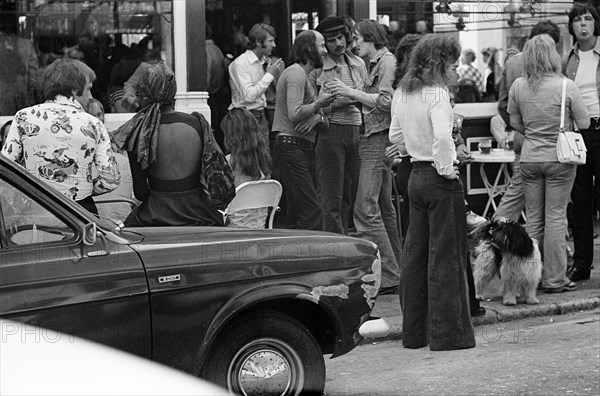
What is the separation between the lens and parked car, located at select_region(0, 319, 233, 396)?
2635 millimetres

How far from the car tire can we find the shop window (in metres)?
5.16

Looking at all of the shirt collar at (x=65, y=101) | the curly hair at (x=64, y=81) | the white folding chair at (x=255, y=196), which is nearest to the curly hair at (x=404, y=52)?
the white folding chair at (x=255, y=196)

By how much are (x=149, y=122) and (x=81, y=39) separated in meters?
4.00

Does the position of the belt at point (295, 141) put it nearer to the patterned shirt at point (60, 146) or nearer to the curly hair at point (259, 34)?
the curly hair at point (259, 34)

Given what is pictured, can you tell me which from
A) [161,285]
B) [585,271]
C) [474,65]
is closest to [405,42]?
[585,271]

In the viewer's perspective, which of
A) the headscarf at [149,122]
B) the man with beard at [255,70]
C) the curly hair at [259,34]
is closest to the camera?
the headscarf at [149,122]

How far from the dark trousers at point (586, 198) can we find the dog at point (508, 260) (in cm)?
104

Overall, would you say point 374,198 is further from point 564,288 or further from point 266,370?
point 266,370

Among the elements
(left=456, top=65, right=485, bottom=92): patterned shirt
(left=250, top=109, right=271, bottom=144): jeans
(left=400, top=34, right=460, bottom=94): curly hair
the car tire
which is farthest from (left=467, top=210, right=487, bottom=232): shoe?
(left=456, top=65, right=485, bottom=92): patterned shirt

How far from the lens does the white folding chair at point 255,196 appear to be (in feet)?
28.1

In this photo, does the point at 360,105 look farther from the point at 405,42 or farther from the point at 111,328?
the point at 111,328

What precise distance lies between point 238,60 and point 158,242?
5544 millimetres

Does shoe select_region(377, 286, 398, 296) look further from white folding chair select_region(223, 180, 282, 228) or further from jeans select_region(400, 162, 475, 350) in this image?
jeans select_region(400, 162, 475, 350)

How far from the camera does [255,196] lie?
8648 millimetres
